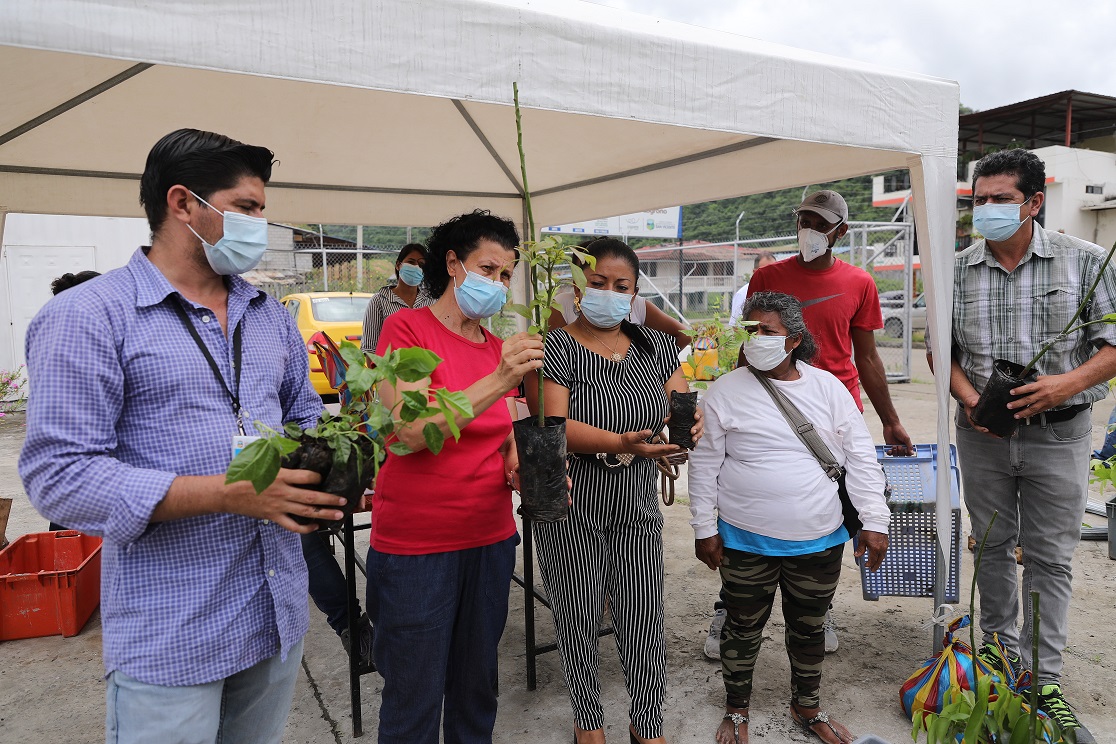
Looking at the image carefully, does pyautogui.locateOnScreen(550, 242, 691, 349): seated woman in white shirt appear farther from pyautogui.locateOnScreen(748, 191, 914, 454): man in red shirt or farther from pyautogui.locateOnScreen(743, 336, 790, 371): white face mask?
pyautogui.locateOnScreen(743, 336, 790, 371): white face mask

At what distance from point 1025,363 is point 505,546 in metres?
2.13

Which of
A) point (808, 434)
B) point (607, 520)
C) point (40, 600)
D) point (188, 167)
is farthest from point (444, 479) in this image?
point (40, 600)

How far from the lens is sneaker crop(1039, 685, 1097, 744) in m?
2.41

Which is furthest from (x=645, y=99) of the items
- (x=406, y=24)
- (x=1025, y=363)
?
(x=1025, y=363)

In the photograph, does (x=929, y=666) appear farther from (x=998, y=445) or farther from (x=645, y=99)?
(x=645, y=99)

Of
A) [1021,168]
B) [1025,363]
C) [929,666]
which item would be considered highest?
[1021,168]

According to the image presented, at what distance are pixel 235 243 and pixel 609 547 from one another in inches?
59.7

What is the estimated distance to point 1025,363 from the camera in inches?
106

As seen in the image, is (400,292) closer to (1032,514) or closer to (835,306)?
(835,306)

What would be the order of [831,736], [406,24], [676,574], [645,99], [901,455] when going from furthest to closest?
[676,574]
[901,455]
[831,736]
[645,99]
[406,24]

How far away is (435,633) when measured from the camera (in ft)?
6.54

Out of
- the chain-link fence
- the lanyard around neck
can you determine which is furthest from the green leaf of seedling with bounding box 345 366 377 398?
the chain-link fence

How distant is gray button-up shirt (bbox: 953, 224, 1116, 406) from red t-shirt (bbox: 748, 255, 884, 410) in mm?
425

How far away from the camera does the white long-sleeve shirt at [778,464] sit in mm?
2414
